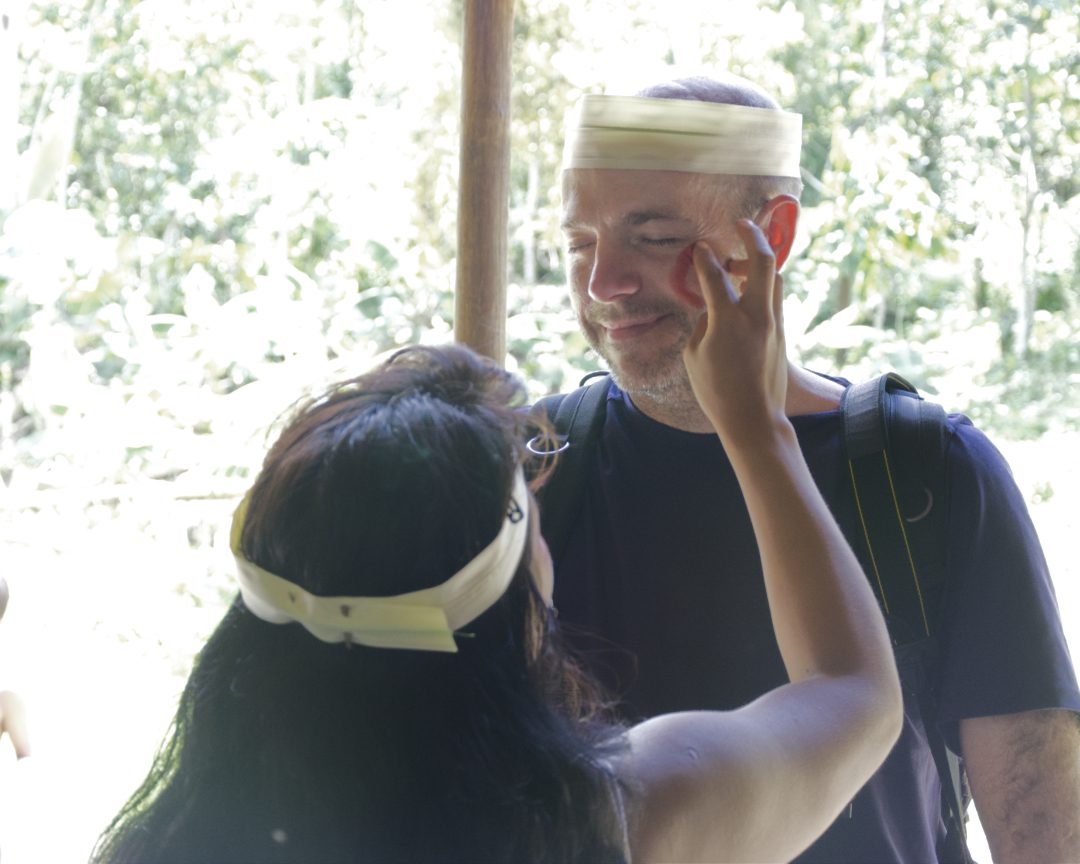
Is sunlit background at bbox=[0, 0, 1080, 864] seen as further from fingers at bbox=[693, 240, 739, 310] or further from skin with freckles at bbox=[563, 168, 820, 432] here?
fingers at bbox=[693, 240, 739, 310]

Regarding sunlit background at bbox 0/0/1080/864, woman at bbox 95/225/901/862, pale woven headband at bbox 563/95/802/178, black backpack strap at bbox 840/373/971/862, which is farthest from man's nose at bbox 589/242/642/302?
sunlit background at bbox 0/0/1080/864

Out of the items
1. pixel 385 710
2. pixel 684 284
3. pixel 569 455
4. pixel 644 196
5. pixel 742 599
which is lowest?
pixel 742 599

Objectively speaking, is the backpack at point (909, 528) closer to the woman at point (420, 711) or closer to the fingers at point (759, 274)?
the fingers at point (759, 274)

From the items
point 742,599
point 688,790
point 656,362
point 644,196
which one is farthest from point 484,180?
point 688,790

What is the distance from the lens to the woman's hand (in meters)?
1.04

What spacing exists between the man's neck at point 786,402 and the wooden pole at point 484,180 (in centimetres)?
27

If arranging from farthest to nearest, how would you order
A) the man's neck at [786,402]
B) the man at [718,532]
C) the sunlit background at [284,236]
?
the sunlit background at [284,236] → the man's neck at [786,402] → the man at [718,532]

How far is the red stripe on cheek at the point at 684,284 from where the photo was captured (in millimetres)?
1521

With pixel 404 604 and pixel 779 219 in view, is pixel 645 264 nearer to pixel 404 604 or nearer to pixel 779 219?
pixel 779 219

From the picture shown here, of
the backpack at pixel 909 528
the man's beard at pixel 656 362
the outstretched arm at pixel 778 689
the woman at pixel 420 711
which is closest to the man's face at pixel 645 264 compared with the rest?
the man's beard at pixel 656 362

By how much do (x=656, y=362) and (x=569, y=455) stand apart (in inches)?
6.9

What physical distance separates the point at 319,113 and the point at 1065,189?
592cm

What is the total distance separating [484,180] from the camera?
68.1 inches

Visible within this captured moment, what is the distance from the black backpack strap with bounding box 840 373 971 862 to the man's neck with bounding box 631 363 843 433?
13 cm
